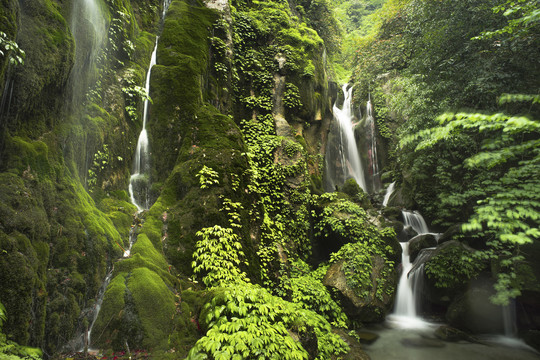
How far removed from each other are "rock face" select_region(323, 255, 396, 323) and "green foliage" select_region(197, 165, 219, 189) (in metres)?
4.74

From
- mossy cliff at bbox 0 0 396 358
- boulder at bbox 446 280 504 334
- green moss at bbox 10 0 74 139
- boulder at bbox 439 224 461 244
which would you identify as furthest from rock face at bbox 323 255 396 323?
green moss at bbox 10 0 74 139

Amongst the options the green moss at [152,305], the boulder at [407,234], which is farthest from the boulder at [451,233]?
the green moss at [152,305]

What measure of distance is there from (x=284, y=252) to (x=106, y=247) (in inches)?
176

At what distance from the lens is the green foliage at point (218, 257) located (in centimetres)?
445

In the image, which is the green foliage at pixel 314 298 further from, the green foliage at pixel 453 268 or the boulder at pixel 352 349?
the green foliage at pixel 453 268

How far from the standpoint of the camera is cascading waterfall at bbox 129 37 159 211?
249 inches

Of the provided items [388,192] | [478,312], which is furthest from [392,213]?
[478,312]

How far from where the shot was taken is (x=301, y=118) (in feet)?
37.9

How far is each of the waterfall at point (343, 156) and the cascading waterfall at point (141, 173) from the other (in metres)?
12.5

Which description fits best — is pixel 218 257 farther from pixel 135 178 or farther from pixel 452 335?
pixel 452 335

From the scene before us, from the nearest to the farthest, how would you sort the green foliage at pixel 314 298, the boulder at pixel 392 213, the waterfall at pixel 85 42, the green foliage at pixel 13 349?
the green foliage at pixel 13 349, the waterfall at pixel 85 42, the green foliage at pixel 314 298, the boulder at pixel 392 213

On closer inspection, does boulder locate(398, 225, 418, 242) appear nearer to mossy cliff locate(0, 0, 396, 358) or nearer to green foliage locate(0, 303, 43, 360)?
mossy cliff locate(0, 0, 396, 358)

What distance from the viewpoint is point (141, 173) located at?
6641mm

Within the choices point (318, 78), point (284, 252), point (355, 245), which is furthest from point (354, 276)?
point (318, 78)
